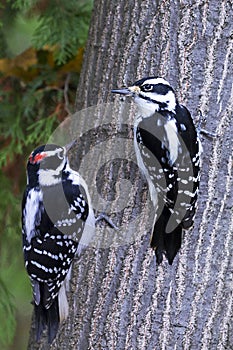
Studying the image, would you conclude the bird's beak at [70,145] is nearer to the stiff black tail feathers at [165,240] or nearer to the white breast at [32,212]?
the white breast at [32,212]

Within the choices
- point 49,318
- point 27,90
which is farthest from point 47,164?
point 27,90

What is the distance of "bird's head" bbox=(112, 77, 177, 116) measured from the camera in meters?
2.70

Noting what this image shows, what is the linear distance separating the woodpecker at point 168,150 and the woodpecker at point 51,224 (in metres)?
0.28

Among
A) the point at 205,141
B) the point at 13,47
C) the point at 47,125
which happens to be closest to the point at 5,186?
the point at 47,125

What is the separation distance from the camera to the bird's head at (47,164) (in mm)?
2785

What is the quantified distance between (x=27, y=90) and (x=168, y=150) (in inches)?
59.9

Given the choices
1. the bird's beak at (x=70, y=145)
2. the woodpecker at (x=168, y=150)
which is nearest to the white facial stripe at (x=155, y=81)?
the woodpecker at (x=168, y=150)

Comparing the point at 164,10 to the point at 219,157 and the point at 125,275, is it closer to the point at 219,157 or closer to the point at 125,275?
the point at 219,157

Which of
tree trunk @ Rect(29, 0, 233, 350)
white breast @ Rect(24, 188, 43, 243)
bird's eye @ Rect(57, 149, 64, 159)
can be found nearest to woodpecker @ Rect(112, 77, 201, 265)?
tree trunk @ Rect(29, 0, 233, 350)

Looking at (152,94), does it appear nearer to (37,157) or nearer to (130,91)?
(130,91)

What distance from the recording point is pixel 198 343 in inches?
116

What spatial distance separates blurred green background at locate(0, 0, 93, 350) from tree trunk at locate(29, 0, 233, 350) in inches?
38.9

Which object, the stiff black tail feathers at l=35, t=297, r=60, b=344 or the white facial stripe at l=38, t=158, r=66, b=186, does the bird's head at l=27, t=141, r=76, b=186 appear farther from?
the stiff black tail feathers at l=35, t=297, r=60, b=344

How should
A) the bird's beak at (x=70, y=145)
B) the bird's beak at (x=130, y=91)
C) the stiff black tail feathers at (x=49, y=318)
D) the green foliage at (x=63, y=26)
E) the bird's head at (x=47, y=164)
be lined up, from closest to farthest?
1. the bird's beak at (x=130, y=91)
2. the bird's head at (x=47, y=164)
3. the stiff black tail feathers at (x=49, y=318)
4. the bird's beak at (x=70, y=145)
5. the green foliage at (x=63, y=26)
